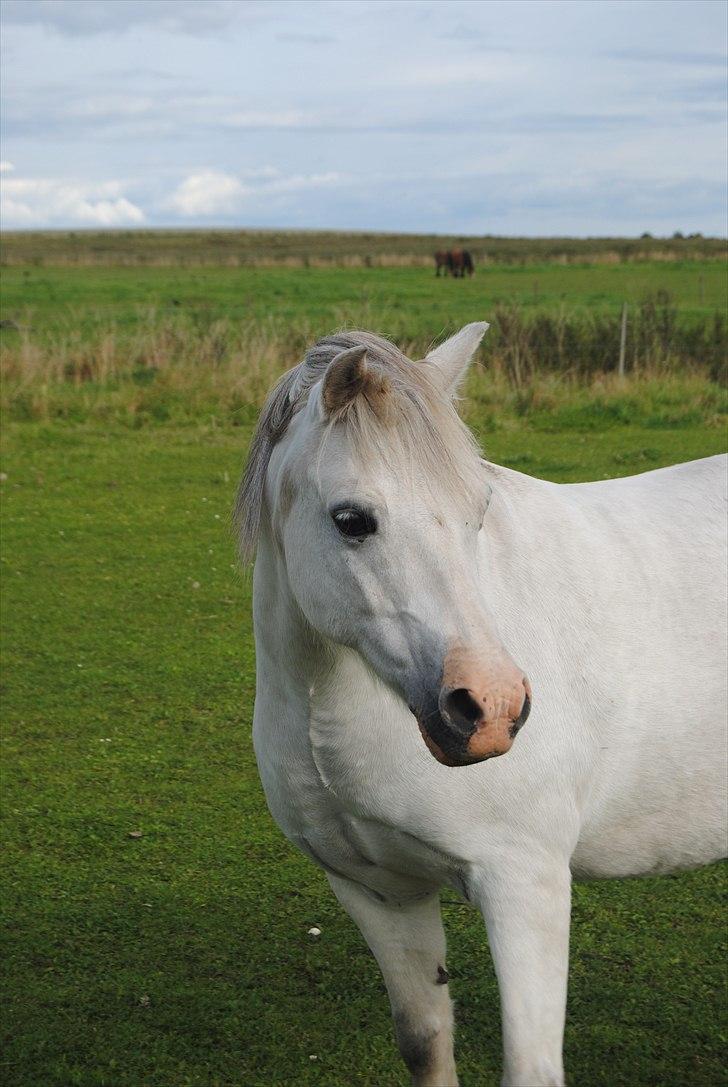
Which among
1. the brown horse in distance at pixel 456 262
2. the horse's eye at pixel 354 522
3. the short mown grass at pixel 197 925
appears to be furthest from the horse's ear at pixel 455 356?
the brown horse in distance at pixel 456 262

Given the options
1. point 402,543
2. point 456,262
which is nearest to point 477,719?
point 402,543

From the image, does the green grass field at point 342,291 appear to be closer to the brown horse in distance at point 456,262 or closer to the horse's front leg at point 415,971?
the brown horse in distance at point 456,262

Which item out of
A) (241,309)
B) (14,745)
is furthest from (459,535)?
(241,309)

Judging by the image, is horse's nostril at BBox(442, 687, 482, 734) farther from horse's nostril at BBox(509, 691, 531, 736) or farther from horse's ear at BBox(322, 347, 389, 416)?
horse's ear at BBox(322, 347, 389, 416)

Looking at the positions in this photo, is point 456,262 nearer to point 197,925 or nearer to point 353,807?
point 197,925

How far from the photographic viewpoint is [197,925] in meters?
3.83

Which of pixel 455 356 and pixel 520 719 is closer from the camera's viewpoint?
pixel 520 719

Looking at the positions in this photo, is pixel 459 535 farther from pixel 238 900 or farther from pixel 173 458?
pixel 173 458

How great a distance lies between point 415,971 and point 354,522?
4.38 ft

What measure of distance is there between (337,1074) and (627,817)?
50.5 inches

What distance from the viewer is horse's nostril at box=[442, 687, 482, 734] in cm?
179

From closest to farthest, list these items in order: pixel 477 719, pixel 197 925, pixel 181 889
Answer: pixel 477 719, pixel 197 925, pixel 181 889

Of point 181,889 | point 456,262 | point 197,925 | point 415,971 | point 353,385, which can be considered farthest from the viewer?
point 456,262

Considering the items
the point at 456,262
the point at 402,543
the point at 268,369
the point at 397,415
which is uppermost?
the point at 397,415
